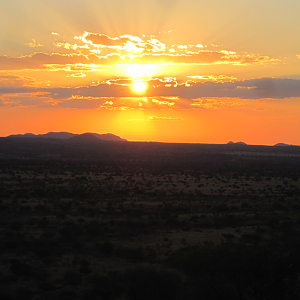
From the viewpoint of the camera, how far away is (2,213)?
2692cm

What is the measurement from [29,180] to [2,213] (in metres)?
21.1

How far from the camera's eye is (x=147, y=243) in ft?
68.3

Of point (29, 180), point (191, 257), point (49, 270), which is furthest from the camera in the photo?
point (29, 180)

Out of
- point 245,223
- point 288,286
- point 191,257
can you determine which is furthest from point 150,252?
point 245,223

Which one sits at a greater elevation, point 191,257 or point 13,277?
point 191,257

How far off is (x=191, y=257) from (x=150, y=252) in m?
4.88

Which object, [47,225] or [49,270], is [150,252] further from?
[47,225]

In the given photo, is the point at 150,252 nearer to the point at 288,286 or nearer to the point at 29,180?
the point at 288,286

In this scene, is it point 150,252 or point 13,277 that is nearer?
point 13,277

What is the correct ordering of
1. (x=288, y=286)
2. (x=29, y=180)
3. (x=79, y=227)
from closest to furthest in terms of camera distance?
(x=288, y=286) < (x=79, y=227) < (x=29, y=180)

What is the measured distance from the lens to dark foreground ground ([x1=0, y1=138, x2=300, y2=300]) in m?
13.4

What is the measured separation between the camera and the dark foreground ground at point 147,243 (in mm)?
13414

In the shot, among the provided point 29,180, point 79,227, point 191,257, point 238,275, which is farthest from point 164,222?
point 29,180

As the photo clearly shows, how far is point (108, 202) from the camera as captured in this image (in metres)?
33.0
